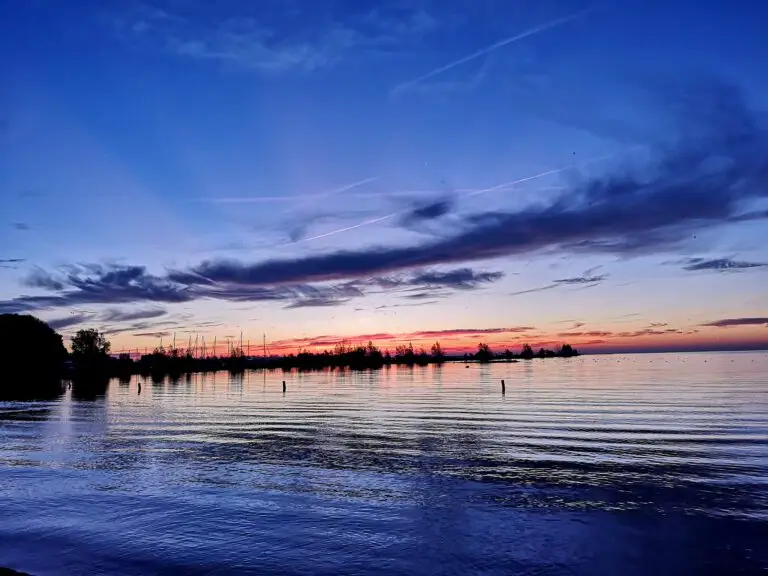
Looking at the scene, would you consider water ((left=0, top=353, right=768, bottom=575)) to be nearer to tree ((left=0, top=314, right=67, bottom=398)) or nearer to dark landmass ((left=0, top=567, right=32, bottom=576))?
dark landmass ((left=0, top=567, right=32, bottom=576))

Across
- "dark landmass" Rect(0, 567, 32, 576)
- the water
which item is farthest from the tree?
"dark landmass" Rect(0, 567, 32, 576)

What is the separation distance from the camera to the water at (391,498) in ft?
60.1

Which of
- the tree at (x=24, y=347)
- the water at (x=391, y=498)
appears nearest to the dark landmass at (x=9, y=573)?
the water at (x=391, y=498)

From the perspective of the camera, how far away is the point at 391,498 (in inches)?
998

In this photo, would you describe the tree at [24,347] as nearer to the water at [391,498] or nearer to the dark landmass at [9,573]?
the water at [391,498]

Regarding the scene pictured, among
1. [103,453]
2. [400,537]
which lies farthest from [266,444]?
[400,537]

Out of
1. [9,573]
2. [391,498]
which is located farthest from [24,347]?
[9,573]

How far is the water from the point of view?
722 inches

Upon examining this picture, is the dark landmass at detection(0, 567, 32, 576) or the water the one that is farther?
the water

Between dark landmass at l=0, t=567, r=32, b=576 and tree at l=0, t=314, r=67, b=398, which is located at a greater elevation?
tree at l=0, t=314, r=67, b=398

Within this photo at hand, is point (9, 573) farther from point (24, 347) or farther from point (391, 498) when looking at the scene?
point (24, 347)

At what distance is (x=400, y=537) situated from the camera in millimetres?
20188

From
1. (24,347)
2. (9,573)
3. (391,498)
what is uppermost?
(24,347)

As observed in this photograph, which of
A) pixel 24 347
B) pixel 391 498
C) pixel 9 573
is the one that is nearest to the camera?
pixel 9 573
